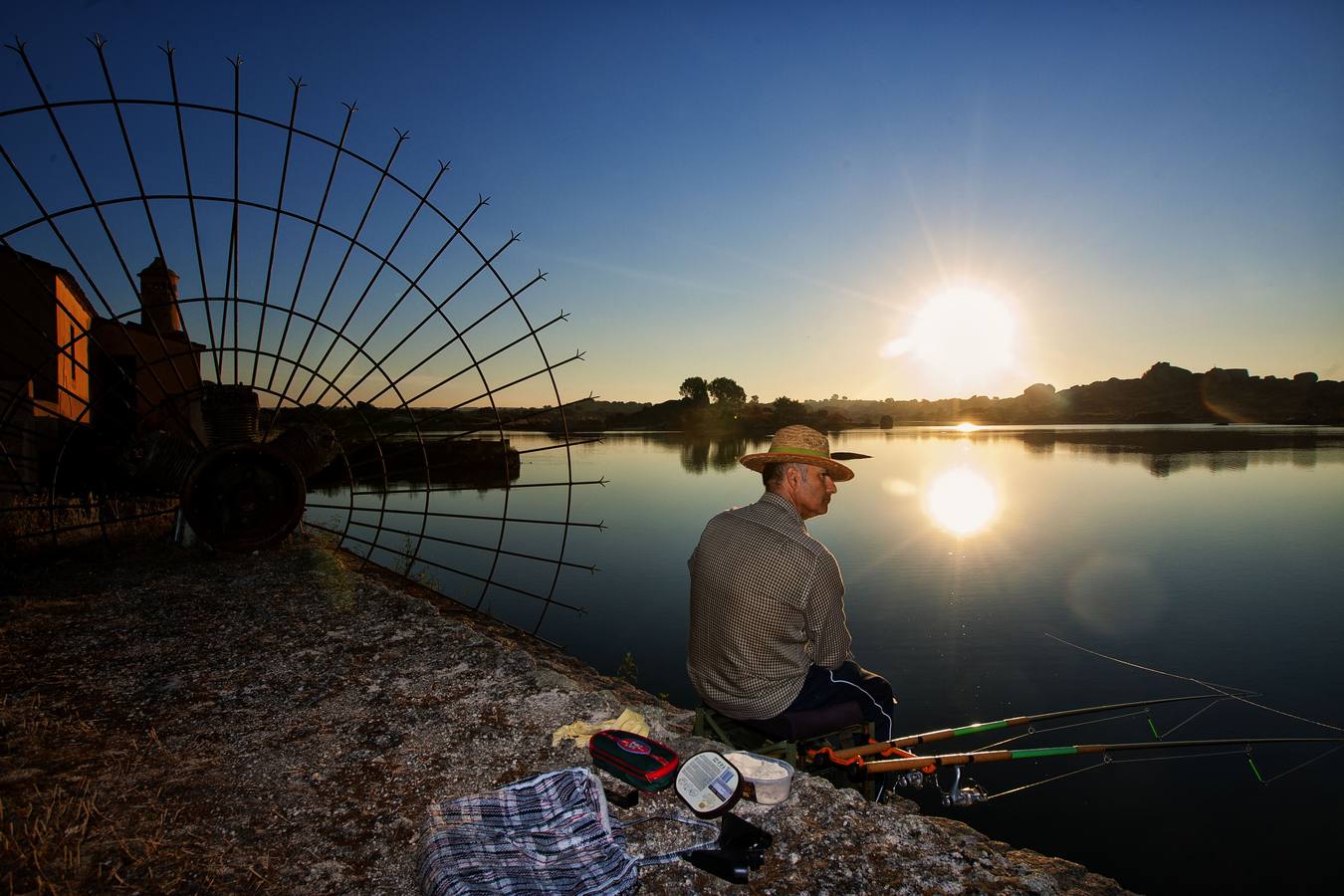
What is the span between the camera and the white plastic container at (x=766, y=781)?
2.89 m

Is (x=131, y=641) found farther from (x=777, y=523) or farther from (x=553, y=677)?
(x=777, y=523)

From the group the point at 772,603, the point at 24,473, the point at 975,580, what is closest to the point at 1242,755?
the point at 975,580

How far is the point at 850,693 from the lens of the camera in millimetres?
3715

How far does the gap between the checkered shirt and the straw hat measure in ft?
0.90

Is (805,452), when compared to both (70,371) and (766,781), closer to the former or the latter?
(766,781)

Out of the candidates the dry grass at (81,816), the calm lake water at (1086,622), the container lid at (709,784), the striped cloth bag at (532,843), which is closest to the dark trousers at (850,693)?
the container lid at (709,784)

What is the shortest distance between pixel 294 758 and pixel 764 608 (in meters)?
2.48

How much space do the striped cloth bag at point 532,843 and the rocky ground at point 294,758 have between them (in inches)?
5.9

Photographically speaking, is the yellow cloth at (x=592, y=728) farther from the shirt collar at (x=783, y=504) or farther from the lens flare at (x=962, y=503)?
the lens flare at (x=962, y=503)

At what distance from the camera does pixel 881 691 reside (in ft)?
12.8

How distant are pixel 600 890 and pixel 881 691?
220 cm

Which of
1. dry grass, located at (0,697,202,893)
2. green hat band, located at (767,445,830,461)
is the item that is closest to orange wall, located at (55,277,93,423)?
dry grass, located at (0,697,202,893)

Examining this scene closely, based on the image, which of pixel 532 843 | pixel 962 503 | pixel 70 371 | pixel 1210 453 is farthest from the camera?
pixel 1210 453

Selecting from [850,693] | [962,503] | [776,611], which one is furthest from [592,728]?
[962,503]
